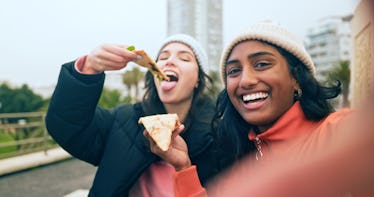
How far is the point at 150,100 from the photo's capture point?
94.3 inches

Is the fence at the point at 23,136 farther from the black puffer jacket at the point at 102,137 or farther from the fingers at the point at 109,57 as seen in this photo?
the fingers at the point at 109,57

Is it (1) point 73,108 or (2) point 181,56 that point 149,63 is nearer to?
(2) point 181,56

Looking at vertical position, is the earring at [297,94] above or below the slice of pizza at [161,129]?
above

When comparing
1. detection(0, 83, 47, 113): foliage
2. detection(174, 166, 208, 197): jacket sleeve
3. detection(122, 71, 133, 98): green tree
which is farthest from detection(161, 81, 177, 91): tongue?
detection(122, 71, 133, 98): green tree

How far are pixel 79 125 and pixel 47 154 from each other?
7.18m

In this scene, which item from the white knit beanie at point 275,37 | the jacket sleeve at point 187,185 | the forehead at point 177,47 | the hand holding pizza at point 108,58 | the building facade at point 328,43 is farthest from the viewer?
the building facade at point 328,43

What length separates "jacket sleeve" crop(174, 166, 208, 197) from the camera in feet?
4.59

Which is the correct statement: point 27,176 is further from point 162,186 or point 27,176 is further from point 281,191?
point 281,191

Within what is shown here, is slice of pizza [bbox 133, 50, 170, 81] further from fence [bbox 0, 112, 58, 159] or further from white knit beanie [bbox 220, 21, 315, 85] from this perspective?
fence [bbox 0, 112, 58, 159]

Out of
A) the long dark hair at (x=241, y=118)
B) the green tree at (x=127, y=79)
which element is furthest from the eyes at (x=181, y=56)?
the green tree at (x=127, y=79)

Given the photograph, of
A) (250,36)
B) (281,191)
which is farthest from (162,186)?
(281,191)

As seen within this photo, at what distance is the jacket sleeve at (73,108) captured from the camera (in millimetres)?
1859

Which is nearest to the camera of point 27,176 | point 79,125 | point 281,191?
point 281,191

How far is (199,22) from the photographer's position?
76.8 meters
